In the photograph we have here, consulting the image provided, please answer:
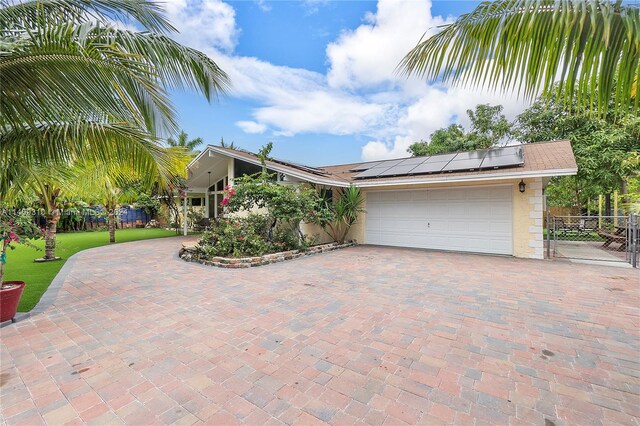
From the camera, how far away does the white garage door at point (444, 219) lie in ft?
31.4

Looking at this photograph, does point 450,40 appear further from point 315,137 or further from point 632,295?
point 315,137

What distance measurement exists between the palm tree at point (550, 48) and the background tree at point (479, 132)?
1885 cm

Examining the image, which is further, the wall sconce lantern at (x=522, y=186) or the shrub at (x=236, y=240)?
the wall sconce lantern at (x=522, y=186)

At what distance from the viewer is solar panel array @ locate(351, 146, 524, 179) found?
9703 mm

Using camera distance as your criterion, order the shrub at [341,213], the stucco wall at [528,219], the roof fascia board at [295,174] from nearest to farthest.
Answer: the stucco wall at [528,219]
the roof fascia board at [295,174]
the shrub at [341,213]

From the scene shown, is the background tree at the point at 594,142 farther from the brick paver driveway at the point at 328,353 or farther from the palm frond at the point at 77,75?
→ the palm frond at the point at 77,75

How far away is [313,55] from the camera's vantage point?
11.9 metres

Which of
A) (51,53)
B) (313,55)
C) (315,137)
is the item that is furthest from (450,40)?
(315,137)

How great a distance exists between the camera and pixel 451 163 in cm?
1084

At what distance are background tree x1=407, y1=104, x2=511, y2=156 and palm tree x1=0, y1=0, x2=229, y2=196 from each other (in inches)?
739

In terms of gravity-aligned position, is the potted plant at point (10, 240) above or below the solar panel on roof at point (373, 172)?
below

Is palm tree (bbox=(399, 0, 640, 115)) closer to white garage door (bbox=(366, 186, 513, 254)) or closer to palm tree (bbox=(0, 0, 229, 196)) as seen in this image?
palm tree (bbox=(0, 0, 229, 196))

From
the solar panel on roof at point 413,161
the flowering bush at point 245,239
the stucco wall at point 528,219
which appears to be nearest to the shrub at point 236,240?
the flowering bush at point 245,239

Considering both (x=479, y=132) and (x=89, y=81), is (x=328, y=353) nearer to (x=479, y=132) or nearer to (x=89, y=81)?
(x=89, y=81)
